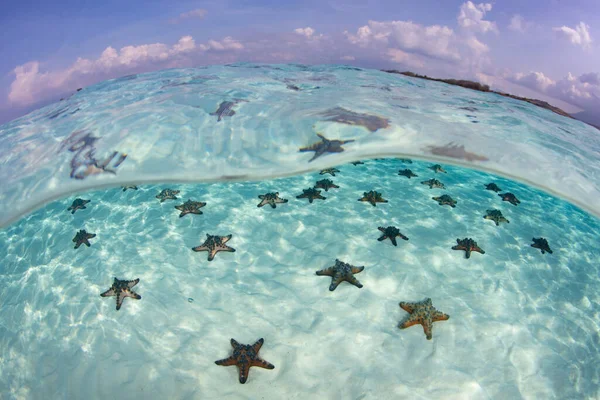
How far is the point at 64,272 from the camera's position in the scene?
785 cm

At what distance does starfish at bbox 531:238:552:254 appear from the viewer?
8391 mm

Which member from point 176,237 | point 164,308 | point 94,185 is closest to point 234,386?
point 164,308

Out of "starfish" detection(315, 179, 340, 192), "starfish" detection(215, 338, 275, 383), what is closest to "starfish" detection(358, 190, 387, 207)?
"starfish" detection(315, 179, 340, 192)

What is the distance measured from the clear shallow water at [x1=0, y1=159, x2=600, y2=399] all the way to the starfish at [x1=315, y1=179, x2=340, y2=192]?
1.66 ft

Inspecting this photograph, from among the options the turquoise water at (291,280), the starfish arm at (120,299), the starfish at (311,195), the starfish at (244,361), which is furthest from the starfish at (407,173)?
the starfish arm at (120,299)

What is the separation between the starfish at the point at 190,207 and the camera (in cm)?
948

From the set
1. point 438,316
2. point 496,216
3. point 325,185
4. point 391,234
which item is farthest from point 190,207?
point 496,216

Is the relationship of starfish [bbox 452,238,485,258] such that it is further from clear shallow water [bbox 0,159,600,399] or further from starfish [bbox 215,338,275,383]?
starfish [bbox 215,338,275,383]

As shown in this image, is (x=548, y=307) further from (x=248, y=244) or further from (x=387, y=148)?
(x=387, y=148)

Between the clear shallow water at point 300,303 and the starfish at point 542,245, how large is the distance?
0.29 meters

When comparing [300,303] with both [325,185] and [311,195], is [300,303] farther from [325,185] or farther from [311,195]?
[325,185]

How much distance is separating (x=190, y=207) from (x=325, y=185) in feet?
16.3

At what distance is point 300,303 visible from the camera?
21.9 ft

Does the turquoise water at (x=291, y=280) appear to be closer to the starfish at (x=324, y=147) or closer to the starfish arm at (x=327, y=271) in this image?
the starfish arm at (x=327, y=271)
